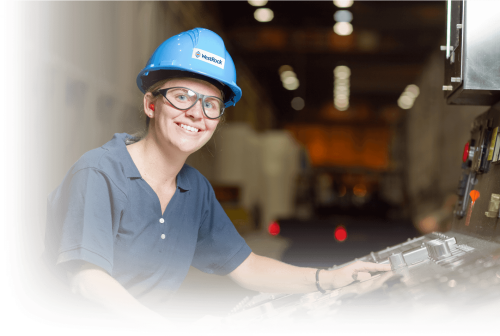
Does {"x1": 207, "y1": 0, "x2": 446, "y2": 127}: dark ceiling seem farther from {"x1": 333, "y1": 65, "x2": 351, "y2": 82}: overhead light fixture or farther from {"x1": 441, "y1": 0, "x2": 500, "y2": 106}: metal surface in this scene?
{"x1": 441, "y1": 0, "x2": 500, "y2": 106}: metal surface

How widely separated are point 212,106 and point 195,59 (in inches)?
4.5

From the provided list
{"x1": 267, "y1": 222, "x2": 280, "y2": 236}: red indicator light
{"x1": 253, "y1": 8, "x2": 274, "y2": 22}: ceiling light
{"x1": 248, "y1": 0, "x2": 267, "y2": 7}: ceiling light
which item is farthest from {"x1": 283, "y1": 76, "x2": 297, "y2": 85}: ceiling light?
{"x1": 248, "y1": 0, "x2": 267, "y2": 7}: ceiling light

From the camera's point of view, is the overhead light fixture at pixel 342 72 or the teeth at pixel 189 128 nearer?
the teeth at pixel 189 128

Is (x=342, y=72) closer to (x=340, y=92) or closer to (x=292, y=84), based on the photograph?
(x=340, y=92)

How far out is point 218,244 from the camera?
115cm

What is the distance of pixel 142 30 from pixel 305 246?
1.54m

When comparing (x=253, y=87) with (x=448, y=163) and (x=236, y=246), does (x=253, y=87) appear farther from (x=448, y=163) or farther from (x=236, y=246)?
(x=236, y=246)

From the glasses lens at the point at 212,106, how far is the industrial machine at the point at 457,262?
0.46 metres

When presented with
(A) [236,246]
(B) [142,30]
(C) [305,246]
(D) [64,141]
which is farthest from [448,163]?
(D) [64,141]

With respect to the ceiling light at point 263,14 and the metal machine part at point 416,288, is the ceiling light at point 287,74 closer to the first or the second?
the ceiling light at point 263,14

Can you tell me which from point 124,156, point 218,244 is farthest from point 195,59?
point 218,244

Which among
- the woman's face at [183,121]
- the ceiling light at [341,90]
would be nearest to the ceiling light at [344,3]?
the woman's face at [183,121]

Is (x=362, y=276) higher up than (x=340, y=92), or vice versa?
(x=340, y=92)

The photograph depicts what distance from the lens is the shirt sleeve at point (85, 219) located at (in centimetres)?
79
